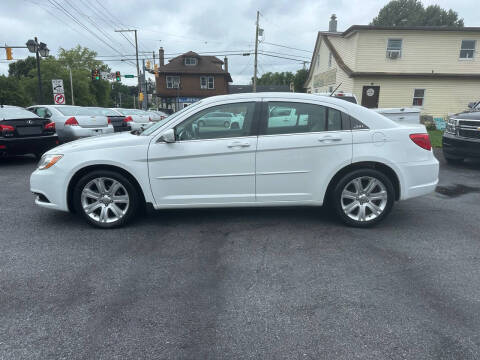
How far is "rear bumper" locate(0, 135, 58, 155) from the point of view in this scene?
8070 mm

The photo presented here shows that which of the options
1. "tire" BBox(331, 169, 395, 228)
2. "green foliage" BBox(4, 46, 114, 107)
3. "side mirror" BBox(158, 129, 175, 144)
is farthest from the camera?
"green foliage" BBox(4, 46, 114, 107)

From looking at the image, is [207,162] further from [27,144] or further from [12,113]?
[12,113]

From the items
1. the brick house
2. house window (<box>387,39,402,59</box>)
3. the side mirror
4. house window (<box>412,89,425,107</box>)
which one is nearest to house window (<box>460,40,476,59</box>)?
house window (<box>412,89,425,107</box>)

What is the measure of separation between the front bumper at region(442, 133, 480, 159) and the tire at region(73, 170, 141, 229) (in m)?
7.58

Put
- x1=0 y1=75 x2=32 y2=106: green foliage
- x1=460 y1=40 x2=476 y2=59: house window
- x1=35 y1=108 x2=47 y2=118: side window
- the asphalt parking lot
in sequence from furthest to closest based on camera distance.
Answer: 1. x1=0 y1=75 x2=32 y2=106: green foliage
2. x1=460 y1=40 x2=476 y2=59: house window
3. x1=35 y1=108 x2=47 y2=118: side window
4. the asphalt parking lot

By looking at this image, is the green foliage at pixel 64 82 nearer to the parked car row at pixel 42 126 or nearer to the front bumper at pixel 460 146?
the parked car row at pixel 42 126

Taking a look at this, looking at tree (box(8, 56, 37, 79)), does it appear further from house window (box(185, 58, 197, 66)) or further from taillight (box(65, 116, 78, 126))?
taillight (box(65, 116, 78, 126))

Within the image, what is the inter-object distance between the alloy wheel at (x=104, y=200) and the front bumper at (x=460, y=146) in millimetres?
7719

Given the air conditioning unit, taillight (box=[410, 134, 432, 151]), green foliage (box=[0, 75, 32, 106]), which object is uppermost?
the air conditioning unit

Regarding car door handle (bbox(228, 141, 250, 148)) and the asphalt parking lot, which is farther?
car door handle (bbox(228, 141, 250, 148))

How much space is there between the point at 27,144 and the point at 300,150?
288 inches

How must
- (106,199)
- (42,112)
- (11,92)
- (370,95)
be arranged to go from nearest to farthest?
(106,199) → (42,112) → (370,95) → (11,92)

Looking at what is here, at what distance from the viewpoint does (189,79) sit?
49.8 metres

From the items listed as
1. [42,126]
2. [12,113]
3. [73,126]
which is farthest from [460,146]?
[12,113]
